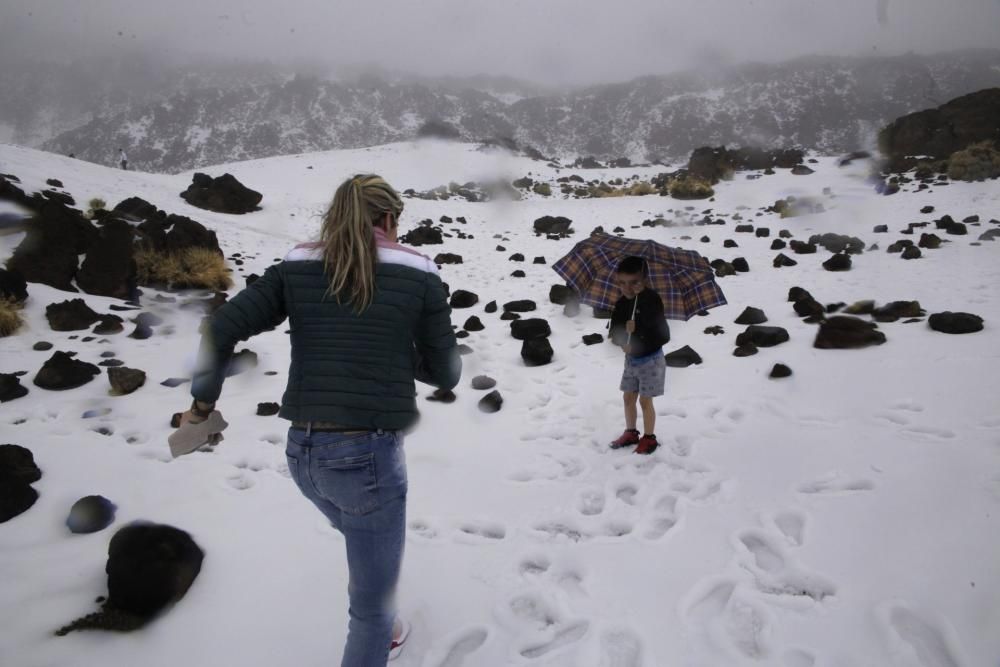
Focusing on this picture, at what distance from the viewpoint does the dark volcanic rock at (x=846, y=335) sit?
18.2 feet

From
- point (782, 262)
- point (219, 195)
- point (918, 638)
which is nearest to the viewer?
point (918, 638)

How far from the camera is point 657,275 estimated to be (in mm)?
4301

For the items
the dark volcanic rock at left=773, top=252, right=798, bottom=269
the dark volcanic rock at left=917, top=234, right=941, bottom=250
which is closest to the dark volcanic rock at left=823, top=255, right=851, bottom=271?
the dark volcanic rock at left=773, top=252, right=798, bottom=269

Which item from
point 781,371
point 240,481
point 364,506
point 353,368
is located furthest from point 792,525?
point 240,481

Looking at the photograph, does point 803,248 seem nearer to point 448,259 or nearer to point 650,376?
point 448,259

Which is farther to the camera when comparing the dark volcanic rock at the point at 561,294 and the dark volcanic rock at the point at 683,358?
the dark volcanic rock at the point at 561,294

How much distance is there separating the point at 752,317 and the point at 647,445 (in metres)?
3.99

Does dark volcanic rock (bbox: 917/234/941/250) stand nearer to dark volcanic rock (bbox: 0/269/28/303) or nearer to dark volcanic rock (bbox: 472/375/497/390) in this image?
dark volcanic rock (bbox: 472/375/497/390)

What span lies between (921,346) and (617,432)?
356cm

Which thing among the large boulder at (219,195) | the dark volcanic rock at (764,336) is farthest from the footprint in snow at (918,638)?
the large boulder at (219,195)

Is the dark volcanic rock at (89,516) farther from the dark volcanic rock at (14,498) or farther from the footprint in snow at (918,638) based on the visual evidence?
the footprint in snow at (918,638)

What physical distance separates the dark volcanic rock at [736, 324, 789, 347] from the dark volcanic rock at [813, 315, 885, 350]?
41 centimetres

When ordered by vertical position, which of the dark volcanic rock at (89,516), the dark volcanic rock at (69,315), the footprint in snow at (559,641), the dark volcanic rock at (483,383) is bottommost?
the dark volcanic rock at (483,383)

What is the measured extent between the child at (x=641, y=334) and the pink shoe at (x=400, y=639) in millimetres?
2389
